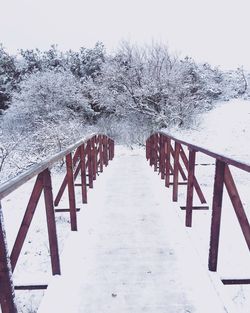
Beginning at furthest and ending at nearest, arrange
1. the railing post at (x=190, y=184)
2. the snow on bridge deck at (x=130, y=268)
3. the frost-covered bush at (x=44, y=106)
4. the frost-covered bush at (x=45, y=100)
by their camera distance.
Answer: the frost-covered bush at (x=45, y=100)
the frost-covered bush at (x=44, y=106)
the railing post at (x=190, y=184)
the snow on bridge deck at (x=130, y=268)

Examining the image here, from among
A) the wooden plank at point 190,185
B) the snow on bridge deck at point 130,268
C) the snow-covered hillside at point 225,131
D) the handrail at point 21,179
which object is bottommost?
the snow-covered hillside at point 225,131

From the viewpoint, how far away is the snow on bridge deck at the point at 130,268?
96.2 inches

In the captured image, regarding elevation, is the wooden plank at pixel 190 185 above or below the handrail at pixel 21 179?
below

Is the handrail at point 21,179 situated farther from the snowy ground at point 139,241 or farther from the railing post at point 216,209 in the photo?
the railing post at point 216,209

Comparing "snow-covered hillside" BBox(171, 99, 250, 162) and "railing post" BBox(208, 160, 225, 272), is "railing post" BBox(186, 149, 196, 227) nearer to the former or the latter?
"railing post" BBox(208, 160, 225, 272)

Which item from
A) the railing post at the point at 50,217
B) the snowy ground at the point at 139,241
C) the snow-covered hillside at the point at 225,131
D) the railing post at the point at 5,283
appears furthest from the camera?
the snow-covered hillside at the point at 225,131

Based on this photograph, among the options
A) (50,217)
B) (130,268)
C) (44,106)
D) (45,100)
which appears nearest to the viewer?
(50,217)

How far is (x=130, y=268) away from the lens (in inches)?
118

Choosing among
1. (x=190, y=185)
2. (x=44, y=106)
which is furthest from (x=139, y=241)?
A: (x=44, y=106)

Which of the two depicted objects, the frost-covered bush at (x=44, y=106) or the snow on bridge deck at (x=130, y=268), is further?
the frost-covered bush at (x=44, y=106)

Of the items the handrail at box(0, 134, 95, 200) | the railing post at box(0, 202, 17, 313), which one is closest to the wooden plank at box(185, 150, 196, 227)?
the handrail at box(0, 134, 95, 200)

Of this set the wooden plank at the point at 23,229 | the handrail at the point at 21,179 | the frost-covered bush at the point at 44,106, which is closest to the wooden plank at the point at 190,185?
the handrail at the point at 21,179

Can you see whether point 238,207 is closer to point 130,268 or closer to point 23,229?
point 130,268

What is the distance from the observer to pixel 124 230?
12.9 feet
